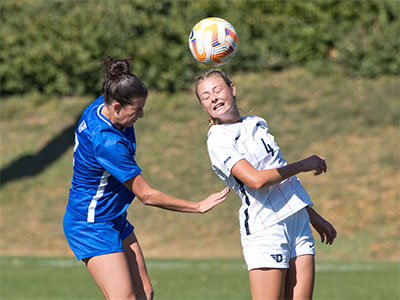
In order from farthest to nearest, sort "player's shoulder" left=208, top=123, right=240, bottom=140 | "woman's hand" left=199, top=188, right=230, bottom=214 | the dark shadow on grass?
the dark shadow on grass
"woman's hand" left=199, top=188, right=230, bottom=214
"player's shoulder" left=208, top=123, right=240, bottom=140

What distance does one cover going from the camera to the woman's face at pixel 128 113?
467 centimetres

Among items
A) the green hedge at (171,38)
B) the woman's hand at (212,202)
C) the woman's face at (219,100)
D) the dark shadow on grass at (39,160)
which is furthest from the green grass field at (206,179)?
the woman's face at (219,100)

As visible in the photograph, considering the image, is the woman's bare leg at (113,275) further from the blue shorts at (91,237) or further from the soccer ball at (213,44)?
the soccer ball at (213,44)

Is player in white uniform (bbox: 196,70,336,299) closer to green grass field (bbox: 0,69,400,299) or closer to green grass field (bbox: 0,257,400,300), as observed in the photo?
green grass field (bbox: 0,257,400,300)

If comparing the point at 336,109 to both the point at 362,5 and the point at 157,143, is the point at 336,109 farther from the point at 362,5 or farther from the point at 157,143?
the point at 157,143

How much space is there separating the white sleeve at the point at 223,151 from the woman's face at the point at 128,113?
0.57 metres

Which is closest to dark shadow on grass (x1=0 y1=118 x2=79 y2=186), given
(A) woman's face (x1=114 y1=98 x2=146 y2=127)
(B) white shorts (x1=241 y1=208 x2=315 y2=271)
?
(A) woman's face (x1=114 y1=98 x2=146 y2=127)

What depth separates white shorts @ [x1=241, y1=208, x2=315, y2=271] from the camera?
167 inches

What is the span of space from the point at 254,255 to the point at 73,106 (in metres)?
14.3

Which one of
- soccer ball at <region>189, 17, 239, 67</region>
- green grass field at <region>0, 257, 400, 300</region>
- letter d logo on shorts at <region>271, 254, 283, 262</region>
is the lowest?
green grass field at <region>0, 257, 400, 300</region>

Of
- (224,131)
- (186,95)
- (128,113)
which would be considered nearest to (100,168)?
(128,113)

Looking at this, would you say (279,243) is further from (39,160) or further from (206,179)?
(39,160)

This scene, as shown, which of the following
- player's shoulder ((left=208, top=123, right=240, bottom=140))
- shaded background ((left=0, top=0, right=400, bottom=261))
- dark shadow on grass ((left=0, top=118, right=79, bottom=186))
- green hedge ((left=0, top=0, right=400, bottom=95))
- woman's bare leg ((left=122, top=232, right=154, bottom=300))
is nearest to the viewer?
player's shoulder ((left=208, top=123, right=240, bottom=140))

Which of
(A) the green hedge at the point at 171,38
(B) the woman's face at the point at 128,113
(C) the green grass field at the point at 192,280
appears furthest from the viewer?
(A) the green hedge at the point at 171,38
